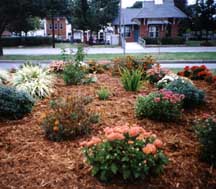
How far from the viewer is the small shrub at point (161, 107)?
201 inches

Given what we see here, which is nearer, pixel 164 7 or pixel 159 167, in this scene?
pixel 159 167

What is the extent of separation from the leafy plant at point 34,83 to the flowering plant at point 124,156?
147 inches

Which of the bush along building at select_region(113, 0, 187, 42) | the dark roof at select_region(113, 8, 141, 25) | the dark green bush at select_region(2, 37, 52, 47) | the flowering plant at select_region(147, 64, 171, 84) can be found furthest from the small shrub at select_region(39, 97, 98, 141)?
the dark roof at select_region(113, 8, 141, 25)

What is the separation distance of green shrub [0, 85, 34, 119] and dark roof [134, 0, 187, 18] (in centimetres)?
3658

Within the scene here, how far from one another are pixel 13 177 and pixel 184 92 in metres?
3.78

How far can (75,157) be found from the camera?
400cm

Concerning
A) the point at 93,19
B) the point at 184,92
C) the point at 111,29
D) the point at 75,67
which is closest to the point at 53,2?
the point at 93,19

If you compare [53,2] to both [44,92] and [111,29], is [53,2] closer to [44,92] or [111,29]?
[44,92]

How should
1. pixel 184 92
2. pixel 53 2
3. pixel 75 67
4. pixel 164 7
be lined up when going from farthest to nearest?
pixel 164 7
pixel 53 2
pixel 75 67
pixel 184 92

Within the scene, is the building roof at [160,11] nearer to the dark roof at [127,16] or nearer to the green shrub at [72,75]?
the dark roof at [127,16]

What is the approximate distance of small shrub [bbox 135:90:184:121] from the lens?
511 centimetres

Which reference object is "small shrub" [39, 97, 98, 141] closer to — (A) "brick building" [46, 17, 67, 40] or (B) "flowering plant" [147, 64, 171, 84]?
(B) "flowering plant" [147, 64, 171, 84]

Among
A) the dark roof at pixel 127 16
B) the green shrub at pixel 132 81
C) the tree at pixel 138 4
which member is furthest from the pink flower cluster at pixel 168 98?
the tree at pixel 138 4

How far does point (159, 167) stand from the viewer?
3373 millimetres
